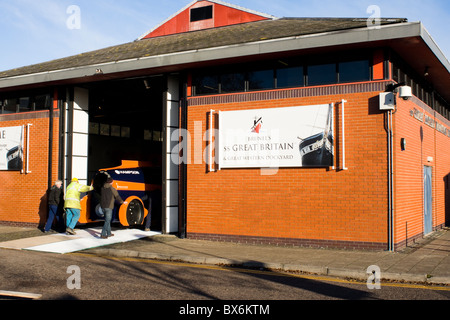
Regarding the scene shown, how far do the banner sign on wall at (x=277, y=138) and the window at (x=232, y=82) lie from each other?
742mm

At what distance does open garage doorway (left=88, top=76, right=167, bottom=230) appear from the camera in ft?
53.6

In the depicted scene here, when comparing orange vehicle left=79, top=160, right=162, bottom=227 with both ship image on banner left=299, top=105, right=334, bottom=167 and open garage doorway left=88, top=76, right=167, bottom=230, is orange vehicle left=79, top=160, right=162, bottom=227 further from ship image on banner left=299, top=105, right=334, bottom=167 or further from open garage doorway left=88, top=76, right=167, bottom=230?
ship image on banner left=299, top=105, right=334, bottom=167

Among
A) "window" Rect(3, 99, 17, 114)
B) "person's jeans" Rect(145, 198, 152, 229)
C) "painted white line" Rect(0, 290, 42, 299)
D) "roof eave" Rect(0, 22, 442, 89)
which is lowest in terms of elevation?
"painted white line" Rect(0, 290, 42, 299)

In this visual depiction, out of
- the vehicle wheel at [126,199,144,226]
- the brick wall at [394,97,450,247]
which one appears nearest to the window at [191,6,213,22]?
the vehicle wheel at [126,199,144,226]

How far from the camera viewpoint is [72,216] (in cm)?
1484

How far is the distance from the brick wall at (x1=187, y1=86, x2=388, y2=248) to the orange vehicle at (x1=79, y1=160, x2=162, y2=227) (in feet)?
8.85

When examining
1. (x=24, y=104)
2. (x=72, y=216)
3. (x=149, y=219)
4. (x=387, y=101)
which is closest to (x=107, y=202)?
(x=72, y=216)

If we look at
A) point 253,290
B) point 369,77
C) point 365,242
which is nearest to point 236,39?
point 369,77

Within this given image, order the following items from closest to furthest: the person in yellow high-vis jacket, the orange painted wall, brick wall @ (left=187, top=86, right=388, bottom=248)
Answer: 1. brick wall @ (left=187, top=86, right=388, bottom=248)
2. the person in yellow high-vis jacket
3. the orange painted wall

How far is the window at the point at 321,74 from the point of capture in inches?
484

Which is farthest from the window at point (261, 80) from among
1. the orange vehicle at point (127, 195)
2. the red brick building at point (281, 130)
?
the orange vehicle at point (127, 195)

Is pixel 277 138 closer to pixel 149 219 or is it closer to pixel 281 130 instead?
pixel 281 130

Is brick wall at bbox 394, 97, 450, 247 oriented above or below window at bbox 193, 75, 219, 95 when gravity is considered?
below

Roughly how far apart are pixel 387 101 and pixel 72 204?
382 inches
